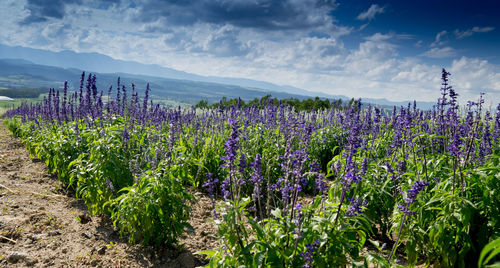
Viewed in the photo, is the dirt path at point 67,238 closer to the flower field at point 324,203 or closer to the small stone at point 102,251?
the small stone at point 102,251

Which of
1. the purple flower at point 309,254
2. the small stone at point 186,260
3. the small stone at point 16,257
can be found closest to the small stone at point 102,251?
the small stone at point 16,257

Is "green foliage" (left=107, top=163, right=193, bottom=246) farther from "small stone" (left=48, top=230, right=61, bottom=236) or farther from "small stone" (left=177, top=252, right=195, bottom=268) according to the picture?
"small stone" (left=48, top=230, right=61, bottom=236)

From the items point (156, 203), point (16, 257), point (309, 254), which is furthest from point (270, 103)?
point (309, 254)

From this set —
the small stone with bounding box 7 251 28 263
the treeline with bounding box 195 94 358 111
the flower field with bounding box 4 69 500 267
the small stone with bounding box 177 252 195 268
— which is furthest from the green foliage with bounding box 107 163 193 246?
the treeline with bounding box 195 94 358 111

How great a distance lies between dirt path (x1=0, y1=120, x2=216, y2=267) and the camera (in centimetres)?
420

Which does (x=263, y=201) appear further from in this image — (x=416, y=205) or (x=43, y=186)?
(x=43, y=186)

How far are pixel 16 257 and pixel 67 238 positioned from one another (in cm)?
72

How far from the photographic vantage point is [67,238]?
15.5 ft

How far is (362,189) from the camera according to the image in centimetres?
455

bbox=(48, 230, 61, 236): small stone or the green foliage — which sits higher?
the green foliage

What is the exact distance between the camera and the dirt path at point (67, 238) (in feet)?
13.8

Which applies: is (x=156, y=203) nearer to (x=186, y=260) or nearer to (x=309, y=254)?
(x=186, y=260)

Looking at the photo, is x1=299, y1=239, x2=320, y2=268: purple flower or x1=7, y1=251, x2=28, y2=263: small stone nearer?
x1=299, y1=239, x2=320, y2=268: purple flower

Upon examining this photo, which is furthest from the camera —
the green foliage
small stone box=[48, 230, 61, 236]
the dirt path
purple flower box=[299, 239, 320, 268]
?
small stone box=[48, 230, 61, 236]
